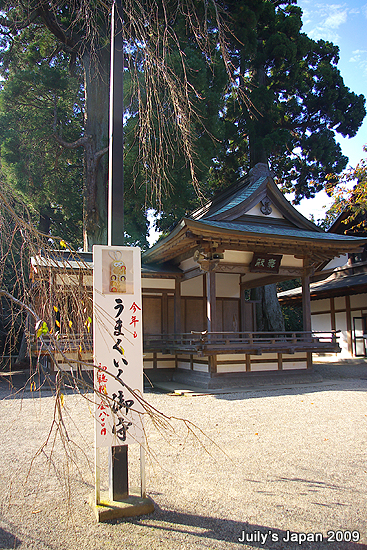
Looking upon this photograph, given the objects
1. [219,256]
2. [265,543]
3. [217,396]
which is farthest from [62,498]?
[219,256]

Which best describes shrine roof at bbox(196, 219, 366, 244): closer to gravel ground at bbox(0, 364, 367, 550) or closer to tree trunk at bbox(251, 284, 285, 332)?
gravel ground at bbox(0, 364, 367, 550)

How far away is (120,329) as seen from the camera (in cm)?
309

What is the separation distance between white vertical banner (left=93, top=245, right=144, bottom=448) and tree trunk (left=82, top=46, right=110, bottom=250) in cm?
1042

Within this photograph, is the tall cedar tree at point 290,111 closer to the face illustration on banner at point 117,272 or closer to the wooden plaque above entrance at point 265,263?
the wooden plaque above entrance at point 265,263

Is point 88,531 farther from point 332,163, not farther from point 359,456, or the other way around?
point 332,163

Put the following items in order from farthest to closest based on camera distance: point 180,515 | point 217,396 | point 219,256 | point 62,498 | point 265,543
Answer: point 219,256, point 217,396, point 62,498, point 180,515, point 265,543

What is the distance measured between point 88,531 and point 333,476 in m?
2.29

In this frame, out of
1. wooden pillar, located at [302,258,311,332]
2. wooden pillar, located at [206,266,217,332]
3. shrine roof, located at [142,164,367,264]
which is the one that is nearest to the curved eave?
shrine roof, located at [142,164,367,264]

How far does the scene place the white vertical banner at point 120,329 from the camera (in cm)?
303

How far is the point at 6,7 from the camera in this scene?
10.9 ft

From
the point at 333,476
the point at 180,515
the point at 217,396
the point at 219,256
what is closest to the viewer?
the point at 180,515

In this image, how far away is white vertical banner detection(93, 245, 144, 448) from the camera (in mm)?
3029

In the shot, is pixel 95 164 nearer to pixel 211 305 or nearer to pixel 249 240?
pixel 249 240

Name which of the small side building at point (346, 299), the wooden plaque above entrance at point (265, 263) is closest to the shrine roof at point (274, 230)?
Result: the wooden plaque above entrance at point (265, 263)
